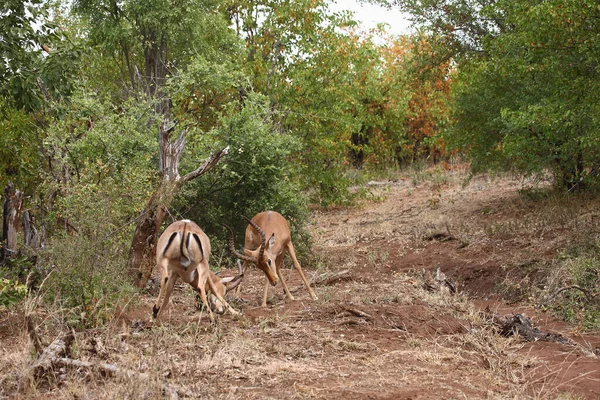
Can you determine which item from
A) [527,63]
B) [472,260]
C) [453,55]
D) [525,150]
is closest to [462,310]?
[472,260]

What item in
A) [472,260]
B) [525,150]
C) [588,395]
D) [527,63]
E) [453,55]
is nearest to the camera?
[588,395]

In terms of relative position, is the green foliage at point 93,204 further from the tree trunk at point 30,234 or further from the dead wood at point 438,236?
the dead wood at point 438,236

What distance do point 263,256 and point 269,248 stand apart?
0.57 meters

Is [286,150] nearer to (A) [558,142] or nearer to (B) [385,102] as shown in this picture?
(A) [558,142]

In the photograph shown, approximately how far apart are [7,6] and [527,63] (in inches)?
337

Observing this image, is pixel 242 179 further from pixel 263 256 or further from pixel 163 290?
pixel 163 290

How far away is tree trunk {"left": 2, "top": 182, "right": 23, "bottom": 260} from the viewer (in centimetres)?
1051

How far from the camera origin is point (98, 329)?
794cm

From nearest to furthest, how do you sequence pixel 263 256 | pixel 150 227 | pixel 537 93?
1. pixel 150 227
2. pixel 263 256
3. pixel 537 93

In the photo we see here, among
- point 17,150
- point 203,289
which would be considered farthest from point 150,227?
point 17,150

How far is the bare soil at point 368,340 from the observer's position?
20.1 feet

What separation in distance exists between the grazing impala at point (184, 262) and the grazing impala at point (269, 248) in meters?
1.02

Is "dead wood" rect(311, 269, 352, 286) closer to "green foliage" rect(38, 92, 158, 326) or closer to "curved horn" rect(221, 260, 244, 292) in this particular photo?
"curved horn" rect(221, 260, 244, 292)

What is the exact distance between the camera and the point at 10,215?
10.6 meters
